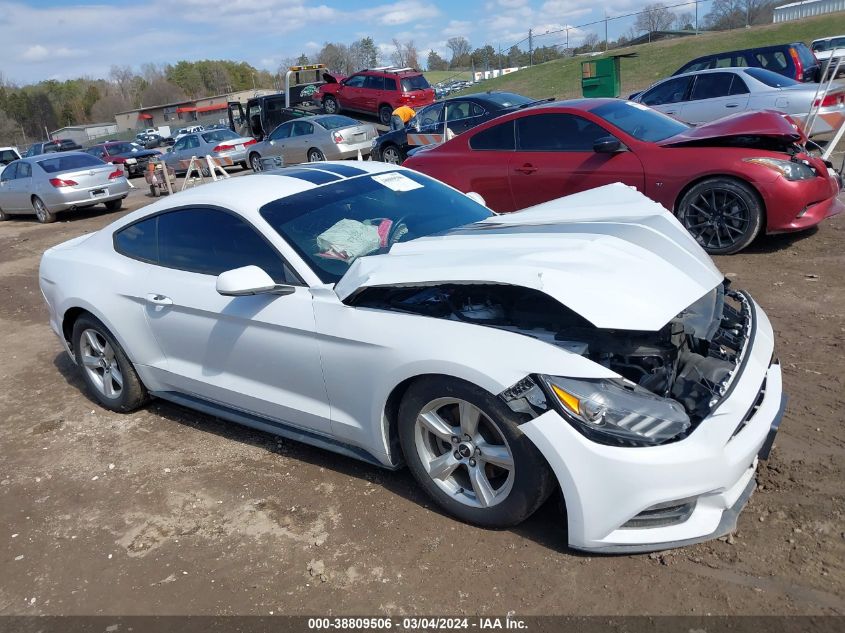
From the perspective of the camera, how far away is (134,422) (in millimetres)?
4738

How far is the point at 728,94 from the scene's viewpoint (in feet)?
41.3

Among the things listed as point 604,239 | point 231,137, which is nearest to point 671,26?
point 231,137

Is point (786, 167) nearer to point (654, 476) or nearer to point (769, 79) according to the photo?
point (654, 476)

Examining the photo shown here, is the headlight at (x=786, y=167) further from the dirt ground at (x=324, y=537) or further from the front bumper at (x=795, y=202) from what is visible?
the dirt ground at (x=324, y=537)

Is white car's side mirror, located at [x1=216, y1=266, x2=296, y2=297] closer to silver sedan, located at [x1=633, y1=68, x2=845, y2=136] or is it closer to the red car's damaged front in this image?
the red car's damaged front

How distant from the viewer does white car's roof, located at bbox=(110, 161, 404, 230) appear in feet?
12.9

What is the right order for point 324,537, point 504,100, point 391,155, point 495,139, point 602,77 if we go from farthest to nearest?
point 602,77 < point 391,155 < point 504,100 < point 495,139 < point 324,537

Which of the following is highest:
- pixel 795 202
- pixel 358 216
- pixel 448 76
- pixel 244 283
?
pixel 358 216

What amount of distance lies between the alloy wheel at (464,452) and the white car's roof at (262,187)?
1.58m

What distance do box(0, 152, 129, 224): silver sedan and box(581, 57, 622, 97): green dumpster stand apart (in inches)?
511

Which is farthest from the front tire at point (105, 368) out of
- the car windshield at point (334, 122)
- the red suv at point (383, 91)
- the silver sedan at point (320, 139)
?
the red suv at point (383, 91)

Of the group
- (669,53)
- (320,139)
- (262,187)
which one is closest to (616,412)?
(262,187)

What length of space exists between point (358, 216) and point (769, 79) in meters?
11.5

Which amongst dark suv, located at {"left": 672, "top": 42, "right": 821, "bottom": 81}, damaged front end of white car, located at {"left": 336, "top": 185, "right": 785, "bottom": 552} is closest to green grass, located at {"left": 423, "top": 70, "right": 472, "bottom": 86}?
dark suv, located at {"left": 672, "top": 42, "right": 821, "bottom": 81}
